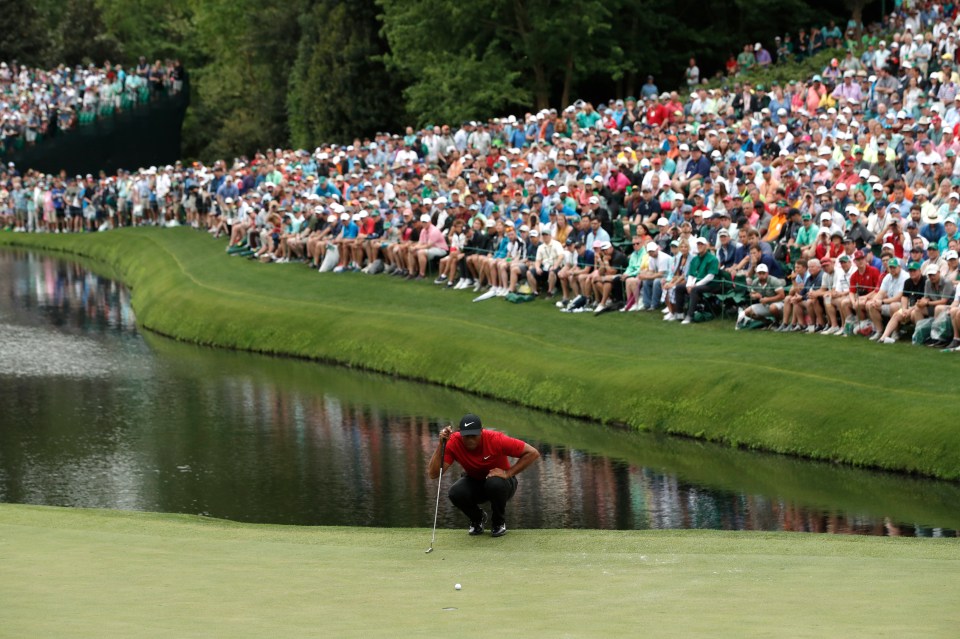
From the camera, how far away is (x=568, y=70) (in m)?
57.5

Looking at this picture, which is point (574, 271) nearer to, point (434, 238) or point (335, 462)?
point (434, 238)

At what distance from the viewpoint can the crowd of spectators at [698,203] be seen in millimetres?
28773

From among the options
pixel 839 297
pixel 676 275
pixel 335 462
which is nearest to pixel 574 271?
pixel 676 275

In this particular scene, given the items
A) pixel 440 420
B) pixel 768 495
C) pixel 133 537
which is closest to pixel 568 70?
pixel 440 420

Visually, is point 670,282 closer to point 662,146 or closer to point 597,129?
point 662,146

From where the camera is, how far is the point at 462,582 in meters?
14.3

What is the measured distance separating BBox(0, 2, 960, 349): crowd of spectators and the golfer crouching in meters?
12.1

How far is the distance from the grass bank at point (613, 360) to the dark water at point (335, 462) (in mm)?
558

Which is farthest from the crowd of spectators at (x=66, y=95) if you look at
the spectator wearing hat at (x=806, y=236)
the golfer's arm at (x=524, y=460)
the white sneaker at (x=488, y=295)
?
the golfer's arm at (x=524, y=460)

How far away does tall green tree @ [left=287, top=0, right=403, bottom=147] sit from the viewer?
67.1 m

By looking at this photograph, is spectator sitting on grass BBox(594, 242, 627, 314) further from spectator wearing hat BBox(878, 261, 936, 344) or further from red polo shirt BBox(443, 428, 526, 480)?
red polo shirt BBox(443, 428, 526, 480)

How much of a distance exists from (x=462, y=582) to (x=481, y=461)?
7.89 ft

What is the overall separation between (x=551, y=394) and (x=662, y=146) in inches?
397

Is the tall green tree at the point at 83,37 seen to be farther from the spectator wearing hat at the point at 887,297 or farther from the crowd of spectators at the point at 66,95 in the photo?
the spectator wearing hat at the point at 887,297
